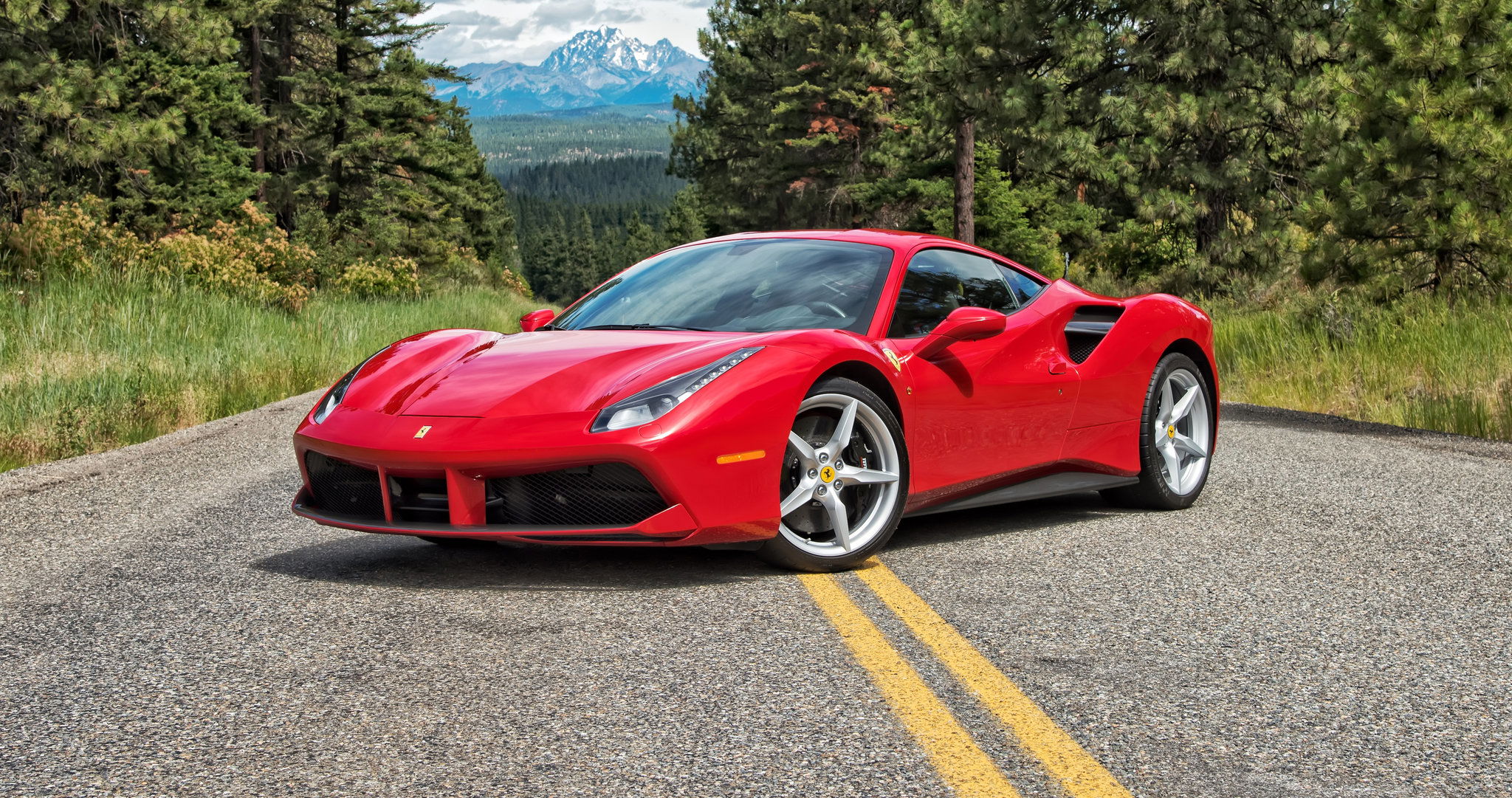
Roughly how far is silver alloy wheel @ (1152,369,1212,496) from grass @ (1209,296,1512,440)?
3.84 meters

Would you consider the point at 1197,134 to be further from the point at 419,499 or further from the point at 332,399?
the point at 419,499

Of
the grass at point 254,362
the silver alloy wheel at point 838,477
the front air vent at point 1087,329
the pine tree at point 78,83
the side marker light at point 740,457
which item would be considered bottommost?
the grass at point 254,362

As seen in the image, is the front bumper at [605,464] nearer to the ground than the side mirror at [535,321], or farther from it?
nearer to the ground

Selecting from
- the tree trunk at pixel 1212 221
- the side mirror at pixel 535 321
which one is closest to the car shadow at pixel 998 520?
the side mirror at pixel 535 321

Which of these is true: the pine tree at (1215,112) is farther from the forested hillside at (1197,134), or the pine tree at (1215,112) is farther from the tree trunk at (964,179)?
the tree trunk at (964,179)

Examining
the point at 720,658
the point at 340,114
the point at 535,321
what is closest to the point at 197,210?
the point at 340,114

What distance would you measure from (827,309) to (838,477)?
2.70 feet

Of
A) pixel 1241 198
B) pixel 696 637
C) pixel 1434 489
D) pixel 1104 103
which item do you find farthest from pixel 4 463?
pixel 1241 198

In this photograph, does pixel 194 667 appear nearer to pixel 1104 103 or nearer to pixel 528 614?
pixel 528 614

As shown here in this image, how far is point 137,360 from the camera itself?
35.0 ft

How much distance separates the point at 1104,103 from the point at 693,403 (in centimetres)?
1730

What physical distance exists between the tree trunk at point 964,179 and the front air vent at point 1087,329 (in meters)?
22.5

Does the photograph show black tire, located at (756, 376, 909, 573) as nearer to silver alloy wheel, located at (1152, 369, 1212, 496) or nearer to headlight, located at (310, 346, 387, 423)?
headlight, located at (310, 346, 387, 423)

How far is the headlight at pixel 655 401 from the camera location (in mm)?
4051
